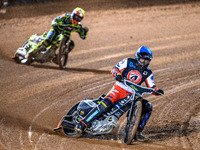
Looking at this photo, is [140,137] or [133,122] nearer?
[133,122]

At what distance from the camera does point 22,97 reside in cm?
1006

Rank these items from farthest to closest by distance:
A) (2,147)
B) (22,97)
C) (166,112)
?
(22,97)
(166,112)
(2,147)

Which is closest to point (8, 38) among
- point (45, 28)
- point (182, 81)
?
point (45, 28)

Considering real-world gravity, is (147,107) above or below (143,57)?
below

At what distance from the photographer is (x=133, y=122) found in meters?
7.21

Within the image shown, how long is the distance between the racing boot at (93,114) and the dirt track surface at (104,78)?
13.8 inches

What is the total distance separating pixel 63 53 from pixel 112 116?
→ 18.9 feet

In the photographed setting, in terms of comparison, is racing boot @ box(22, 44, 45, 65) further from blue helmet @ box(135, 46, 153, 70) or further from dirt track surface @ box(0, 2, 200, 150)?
A: blue helmet @ box(135, 46, 153, 70)

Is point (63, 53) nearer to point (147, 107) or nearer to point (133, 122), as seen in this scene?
point (147, 107)

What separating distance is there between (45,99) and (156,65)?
5.56 meters

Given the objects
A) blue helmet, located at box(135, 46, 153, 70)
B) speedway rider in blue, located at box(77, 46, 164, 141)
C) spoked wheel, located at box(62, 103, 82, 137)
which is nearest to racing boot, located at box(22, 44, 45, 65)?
spoked wheel, located at box(62, 103, 82, 137)

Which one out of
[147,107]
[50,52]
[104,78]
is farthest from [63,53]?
[147,107]

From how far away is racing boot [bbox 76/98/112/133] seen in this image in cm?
743

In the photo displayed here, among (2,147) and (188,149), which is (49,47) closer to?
(2,147)
